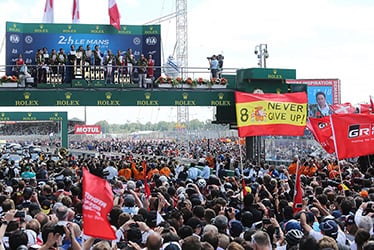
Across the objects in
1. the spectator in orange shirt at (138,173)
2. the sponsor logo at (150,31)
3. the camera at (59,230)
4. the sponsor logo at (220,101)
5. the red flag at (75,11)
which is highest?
the red flag at (75,11)

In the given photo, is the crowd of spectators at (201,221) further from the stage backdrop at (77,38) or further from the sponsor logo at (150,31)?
the sponsor logo at (150,31)

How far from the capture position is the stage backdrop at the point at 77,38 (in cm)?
3025

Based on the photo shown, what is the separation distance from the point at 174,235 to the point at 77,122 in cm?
8281

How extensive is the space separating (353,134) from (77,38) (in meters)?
19.4

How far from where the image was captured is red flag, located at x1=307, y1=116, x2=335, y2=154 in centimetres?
1691

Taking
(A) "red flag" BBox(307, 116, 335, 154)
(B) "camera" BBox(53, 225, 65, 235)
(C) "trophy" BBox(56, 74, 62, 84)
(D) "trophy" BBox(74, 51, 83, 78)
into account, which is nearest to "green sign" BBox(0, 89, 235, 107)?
(C) "trophy" BBox(56, 74, 62, 84)

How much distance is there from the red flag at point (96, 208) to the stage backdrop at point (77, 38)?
2387cm

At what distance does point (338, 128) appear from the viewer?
15.0 meters

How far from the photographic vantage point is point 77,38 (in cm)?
3095

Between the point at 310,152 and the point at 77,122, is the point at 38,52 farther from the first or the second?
Result: the point at 77,122

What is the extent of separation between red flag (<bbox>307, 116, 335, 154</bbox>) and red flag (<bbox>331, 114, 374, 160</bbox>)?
1.81 metres

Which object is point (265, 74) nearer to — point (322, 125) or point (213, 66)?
point (213, 66)

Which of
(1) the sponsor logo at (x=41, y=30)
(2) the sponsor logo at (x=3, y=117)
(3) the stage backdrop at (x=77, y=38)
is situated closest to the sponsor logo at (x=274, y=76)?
(3) the stage backdrop at (x=77, y=38)

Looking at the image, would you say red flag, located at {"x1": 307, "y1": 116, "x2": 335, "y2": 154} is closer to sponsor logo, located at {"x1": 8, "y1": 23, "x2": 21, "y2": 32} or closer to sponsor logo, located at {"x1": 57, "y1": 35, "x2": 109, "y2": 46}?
sponsor logo, located at {"x1": 57, "y1": 35, "x2": 109, "y2": 46}
